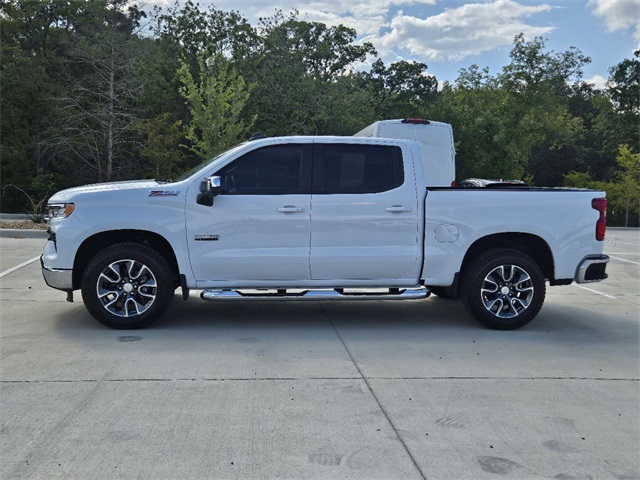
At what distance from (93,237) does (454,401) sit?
4188 millimetres

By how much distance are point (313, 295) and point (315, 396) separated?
81.8 inches

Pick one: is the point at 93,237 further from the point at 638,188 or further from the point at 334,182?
the point at 638,188

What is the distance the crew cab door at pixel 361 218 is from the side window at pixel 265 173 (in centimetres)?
24

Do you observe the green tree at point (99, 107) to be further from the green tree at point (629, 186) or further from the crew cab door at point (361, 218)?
the green tree at point (629, 186)

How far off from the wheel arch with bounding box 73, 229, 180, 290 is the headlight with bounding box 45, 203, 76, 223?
0.34 m

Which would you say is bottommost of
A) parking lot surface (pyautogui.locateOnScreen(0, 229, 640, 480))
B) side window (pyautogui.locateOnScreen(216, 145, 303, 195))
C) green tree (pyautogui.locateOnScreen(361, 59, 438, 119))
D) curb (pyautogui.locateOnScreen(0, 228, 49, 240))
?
parking lot surface (pyautogui.locateOnScreen(0, 229, 640, 480))

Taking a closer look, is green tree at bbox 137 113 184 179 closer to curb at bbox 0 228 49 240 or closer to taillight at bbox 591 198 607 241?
curb at bbox 0 228 49 240

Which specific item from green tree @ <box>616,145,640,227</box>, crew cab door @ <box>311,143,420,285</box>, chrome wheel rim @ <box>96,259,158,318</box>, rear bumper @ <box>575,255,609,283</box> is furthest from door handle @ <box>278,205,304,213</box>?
green tree @ <box>616,145,640,227</box>

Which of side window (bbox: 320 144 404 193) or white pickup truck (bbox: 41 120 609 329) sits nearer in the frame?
white pickup truck (bbox: 41 120 609 329)

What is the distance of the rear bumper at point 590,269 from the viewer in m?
7.12

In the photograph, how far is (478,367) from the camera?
5660 mm

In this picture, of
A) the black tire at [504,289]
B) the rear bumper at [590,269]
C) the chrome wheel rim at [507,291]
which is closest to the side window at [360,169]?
the black tire at [504,289]

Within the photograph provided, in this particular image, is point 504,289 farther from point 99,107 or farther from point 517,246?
point 99,107

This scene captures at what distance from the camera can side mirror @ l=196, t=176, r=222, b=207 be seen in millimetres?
6473
